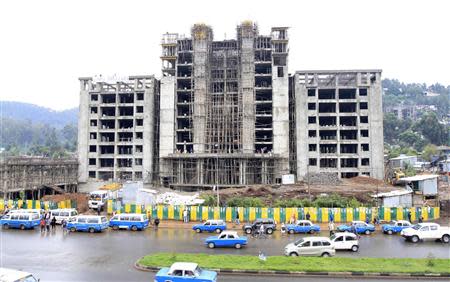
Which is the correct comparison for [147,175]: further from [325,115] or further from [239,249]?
[239,249]

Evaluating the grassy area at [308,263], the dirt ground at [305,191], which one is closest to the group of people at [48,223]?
the grassy area at [308,263]

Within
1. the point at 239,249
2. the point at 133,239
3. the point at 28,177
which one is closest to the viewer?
the point at 239,249

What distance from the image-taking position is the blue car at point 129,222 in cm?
3962

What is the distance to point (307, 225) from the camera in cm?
3903

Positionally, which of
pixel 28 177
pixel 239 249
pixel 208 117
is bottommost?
pixel 239 249

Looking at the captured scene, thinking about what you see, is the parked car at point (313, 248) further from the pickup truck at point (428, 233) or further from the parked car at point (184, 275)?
the pickup truck at point (428, 233)

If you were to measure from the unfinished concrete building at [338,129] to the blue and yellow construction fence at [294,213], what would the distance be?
31144 millimetres

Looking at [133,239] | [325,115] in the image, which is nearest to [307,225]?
[133,239]

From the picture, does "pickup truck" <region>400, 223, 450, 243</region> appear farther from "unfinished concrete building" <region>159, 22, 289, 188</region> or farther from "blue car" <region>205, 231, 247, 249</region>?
"unfinished concrete building" <region>159, 22, 289, 188</region>

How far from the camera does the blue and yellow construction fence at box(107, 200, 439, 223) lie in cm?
4488

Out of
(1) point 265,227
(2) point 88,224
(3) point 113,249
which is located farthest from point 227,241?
(2) point 88,224

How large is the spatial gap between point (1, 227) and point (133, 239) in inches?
621

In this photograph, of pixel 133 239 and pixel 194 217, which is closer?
pixel 133 239

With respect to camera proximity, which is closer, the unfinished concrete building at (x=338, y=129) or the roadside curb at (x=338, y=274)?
the roadside curb at (x=338, y=274)
